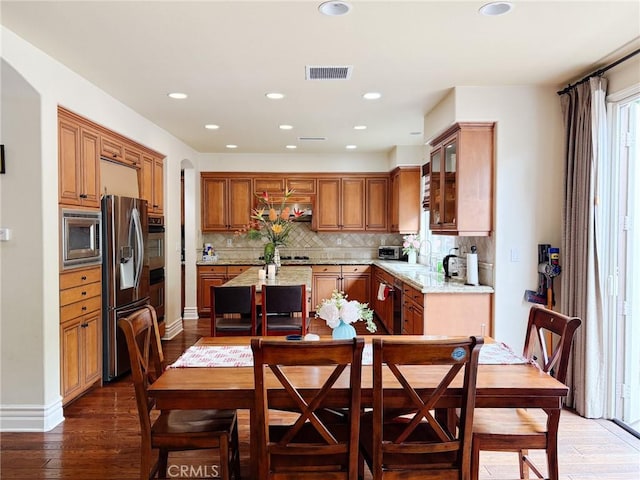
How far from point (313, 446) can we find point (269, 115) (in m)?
3.77

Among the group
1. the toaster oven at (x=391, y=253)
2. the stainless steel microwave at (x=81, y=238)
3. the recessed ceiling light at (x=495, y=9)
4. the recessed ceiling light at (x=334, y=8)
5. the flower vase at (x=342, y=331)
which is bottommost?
the flower vase at (x=342, y=331)

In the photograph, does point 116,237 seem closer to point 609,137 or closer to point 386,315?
point 386,315

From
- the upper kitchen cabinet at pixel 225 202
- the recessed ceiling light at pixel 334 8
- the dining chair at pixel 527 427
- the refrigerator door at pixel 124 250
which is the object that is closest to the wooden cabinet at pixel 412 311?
the dining chair at pixel 527 427

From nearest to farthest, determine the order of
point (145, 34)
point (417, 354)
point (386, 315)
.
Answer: point (417, 354) → point (145, 34) → point (386, 315)

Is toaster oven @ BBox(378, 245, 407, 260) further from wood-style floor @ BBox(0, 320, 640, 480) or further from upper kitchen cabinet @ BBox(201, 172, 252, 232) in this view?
wood-style floor @ BBox(0, 320, 640, 480)

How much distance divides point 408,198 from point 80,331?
4.74 metres

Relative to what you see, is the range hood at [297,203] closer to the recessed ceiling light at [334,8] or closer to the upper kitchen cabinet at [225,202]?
the upper kitchen cabinet at [225,202]

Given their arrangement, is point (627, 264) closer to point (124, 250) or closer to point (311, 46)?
point (311, 46)

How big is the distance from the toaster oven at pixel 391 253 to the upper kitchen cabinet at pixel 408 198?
57cm

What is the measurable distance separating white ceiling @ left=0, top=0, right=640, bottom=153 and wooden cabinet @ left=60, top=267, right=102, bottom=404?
1.69 meters

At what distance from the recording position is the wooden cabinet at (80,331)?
337 centimetres

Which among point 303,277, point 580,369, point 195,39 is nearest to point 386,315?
point 303,277

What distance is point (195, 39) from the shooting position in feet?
9.20

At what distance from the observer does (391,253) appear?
7.23 metres
